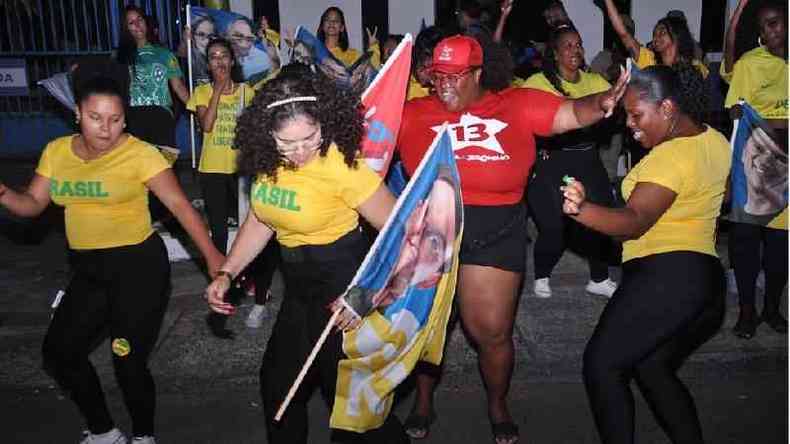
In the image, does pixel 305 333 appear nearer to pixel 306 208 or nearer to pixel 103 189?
pixel 306 208

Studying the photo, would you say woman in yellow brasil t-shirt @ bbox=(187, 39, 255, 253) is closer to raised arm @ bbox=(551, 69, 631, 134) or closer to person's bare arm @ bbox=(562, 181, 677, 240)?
raised arm @ bbox=(551, 69, 631, 134)

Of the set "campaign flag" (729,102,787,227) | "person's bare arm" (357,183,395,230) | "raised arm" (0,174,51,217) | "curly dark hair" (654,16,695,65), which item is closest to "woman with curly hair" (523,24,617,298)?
"curly dark hair" (654,16,695,65)

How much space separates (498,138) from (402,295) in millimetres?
955

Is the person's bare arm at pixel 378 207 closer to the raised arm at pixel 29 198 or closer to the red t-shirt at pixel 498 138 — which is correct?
the red t-shirt at pixel 498 138

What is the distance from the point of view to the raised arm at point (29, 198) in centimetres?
412

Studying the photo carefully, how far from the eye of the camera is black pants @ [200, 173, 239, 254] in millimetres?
6602

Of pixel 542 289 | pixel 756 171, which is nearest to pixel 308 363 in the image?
pixel 756 171

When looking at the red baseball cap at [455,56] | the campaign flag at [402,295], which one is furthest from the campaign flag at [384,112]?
the campaign flag at [402,295]

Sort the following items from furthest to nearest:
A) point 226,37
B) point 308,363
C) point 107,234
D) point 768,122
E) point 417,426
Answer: point 226,37
point 768,122
point 417,426
point 107,234
point 308,363

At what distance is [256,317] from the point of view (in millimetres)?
6129

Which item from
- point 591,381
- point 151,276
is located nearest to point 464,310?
point 591,381

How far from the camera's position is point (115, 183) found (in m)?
4.03

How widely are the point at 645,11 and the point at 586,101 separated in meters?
8.75

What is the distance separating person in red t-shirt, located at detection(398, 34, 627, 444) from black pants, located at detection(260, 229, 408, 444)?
706mm
